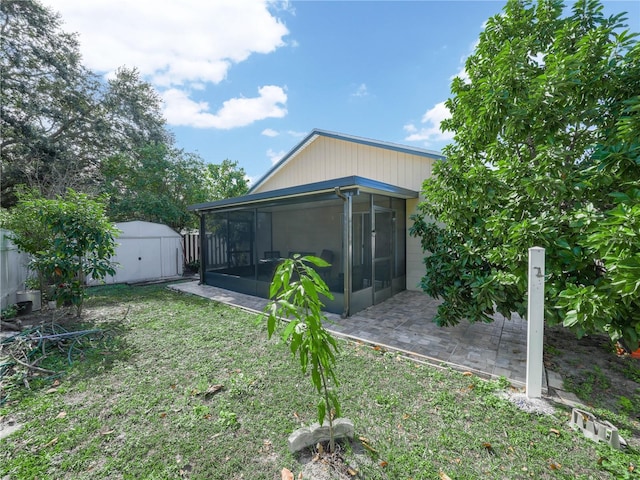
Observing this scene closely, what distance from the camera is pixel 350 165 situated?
8.22 m

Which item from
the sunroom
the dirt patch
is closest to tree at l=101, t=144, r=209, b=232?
the sunroom


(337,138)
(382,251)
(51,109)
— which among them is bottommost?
(382,251)

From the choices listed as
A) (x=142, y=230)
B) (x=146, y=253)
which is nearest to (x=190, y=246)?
(x=146, y=253)

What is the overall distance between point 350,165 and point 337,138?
1.01m

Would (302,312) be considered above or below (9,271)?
above

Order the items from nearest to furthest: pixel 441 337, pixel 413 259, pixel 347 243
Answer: pixel 441 337 → pixel 347 243 → pixel 413 259

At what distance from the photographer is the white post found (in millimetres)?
2463

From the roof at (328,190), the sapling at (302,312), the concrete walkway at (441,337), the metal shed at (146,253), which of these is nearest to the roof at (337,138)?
the roof at (328,190)

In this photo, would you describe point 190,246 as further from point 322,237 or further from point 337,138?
point 337,138

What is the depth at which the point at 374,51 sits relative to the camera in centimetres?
694

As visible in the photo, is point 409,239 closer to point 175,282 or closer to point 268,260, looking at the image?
point 268,260

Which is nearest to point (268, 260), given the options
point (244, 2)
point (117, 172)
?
point (244, 2)

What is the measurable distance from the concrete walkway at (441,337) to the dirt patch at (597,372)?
294mm

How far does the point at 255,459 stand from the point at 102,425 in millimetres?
1453
